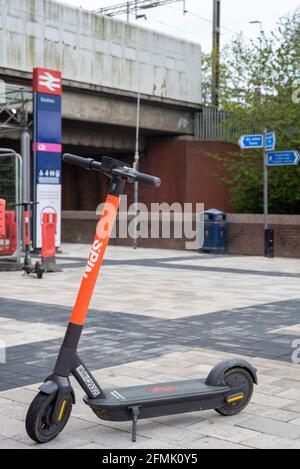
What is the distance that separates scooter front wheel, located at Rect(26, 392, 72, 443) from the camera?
4.01 meters

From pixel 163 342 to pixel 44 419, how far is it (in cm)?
324

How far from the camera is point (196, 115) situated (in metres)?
33.2

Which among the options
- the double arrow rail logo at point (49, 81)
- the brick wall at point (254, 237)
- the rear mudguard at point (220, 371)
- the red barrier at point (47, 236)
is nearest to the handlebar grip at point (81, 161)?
the rear mudguard at point (220, 371)

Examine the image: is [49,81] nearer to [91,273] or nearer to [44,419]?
[91,273]

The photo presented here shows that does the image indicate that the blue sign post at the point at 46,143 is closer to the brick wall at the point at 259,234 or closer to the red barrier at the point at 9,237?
the red barrier at the point at 9,237

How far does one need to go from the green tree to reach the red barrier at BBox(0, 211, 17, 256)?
10406 mm

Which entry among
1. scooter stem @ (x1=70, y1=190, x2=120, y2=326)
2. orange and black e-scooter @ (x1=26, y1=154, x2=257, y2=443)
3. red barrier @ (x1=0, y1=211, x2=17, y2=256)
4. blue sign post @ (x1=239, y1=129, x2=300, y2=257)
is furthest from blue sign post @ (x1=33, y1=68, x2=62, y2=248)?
scooter stem @ (x1=70, y1=190, x2=120, y2=326)

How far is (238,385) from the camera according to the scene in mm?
4688

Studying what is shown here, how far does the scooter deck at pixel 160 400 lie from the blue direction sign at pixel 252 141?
16268 mm

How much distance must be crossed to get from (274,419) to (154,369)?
1.57m

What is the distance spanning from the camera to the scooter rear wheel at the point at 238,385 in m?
4.66

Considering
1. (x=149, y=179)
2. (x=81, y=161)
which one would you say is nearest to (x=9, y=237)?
(x=81, y=161)

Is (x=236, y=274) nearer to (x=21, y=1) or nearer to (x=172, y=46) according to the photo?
(x=21, y=1)

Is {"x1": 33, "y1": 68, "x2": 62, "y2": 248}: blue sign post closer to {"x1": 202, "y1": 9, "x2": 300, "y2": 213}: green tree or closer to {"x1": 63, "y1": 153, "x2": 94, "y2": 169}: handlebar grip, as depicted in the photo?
{"x1": 202, "y1": 9, "x2": 300, "y2": 213}: green tree
